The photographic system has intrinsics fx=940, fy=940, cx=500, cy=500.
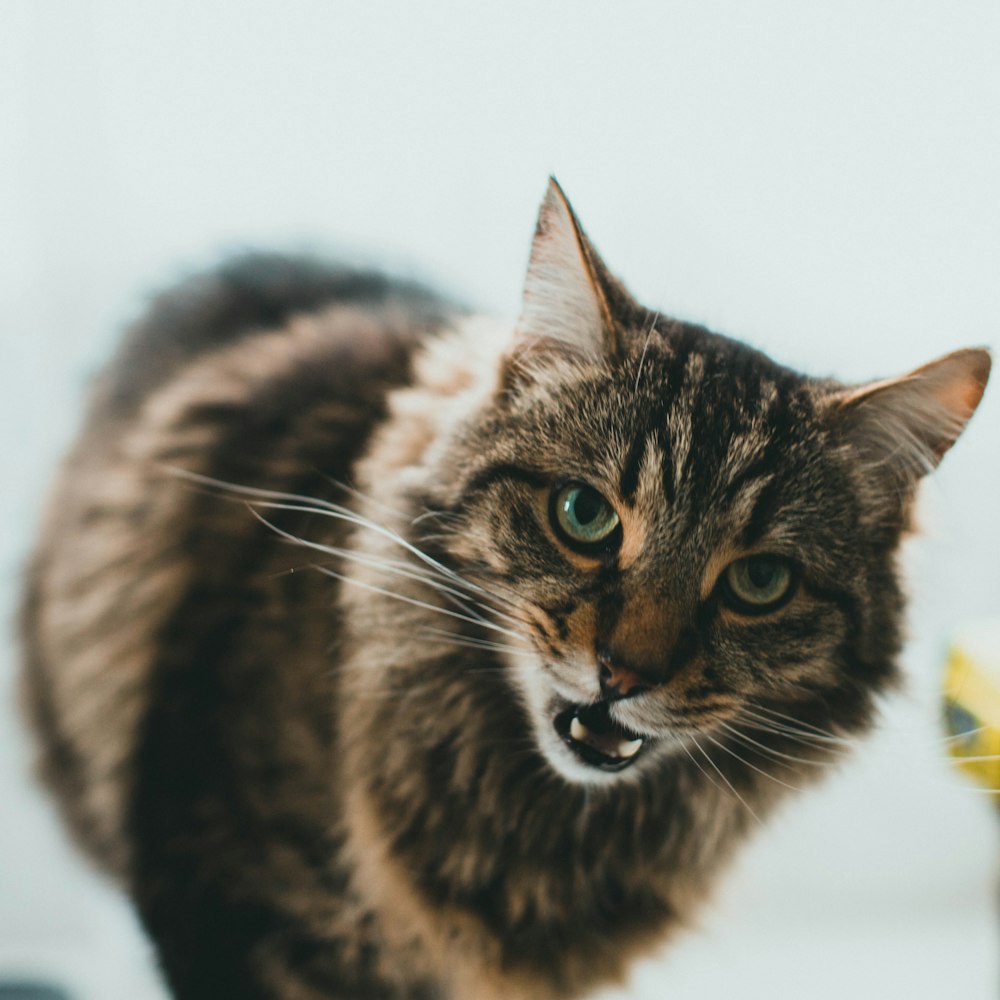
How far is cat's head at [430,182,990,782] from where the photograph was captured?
29.0 inches

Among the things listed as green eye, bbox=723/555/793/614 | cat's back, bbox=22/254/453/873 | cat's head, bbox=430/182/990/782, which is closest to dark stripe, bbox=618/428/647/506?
cat's head, bbox=430/182/990/782

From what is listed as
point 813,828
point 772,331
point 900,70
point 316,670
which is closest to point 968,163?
point 900,70

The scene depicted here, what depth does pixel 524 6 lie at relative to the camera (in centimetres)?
102

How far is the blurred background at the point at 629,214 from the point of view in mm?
934

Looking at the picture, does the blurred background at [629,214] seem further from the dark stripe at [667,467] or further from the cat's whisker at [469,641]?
the cat's whisker at [469,641]

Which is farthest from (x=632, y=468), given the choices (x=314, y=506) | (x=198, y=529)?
(x=198, y=529)

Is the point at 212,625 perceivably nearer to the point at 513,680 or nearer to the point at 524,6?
the point at 513,680

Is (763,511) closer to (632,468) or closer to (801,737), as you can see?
(632,468)

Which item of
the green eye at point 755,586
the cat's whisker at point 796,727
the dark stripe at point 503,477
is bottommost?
the cat's whisker at point 796,727

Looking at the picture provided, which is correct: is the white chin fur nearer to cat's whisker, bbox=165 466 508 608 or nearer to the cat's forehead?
cat's whisker, bbox=165 466 508 608

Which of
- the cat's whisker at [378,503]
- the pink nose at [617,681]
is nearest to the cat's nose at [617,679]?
the pink nose at [617,681]

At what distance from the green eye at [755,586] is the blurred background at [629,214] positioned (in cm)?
14

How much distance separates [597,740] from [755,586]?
0.59 ft

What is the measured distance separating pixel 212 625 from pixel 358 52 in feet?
2.22
